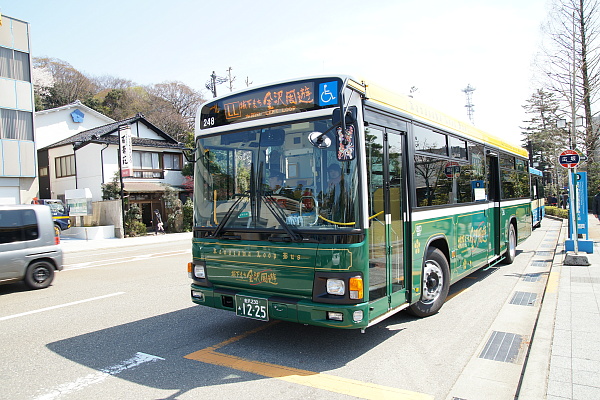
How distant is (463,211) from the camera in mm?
7199

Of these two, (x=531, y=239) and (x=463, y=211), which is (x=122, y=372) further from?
(x=531, y=239)

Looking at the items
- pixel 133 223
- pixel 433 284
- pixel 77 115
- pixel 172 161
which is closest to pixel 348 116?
pixel 433 284

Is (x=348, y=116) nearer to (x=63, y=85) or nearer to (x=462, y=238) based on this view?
(x=462, y=238)

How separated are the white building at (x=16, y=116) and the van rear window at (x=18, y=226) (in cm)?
2004

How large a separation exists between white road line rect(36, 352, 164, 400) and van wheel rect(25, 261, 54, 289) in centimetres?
562

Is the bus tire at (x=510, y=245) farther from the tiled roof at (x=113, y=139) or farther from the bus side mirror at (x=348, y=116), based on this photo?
the tiled roof at (x=113, y=139)

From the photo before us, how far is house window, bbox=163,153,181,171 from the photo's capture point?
32562 millimetres

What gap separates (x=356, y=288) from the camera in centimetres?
427

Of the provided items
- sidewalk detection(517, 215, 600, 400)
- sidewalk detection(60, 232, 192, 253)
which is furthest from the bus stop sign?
sidewalk detection(60, 232, 192, 253)

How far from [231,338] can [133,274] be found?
6.37 meters

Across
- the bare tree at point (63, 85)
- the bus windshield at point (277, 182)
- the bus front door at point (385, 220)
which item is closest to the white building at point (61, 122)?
the bare tree at point (63, 85)

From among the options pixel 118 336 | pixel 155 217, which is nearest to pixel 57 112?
pixel 155 217

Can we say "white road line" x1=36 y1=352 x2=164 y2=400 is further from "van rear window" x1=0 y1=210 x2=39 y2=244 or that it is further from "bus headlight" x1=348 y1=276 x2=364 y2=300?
"van rear window" x1=0 y1=210 x2=39 y2=244

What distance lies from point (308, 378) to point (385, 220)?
6.37 feet
